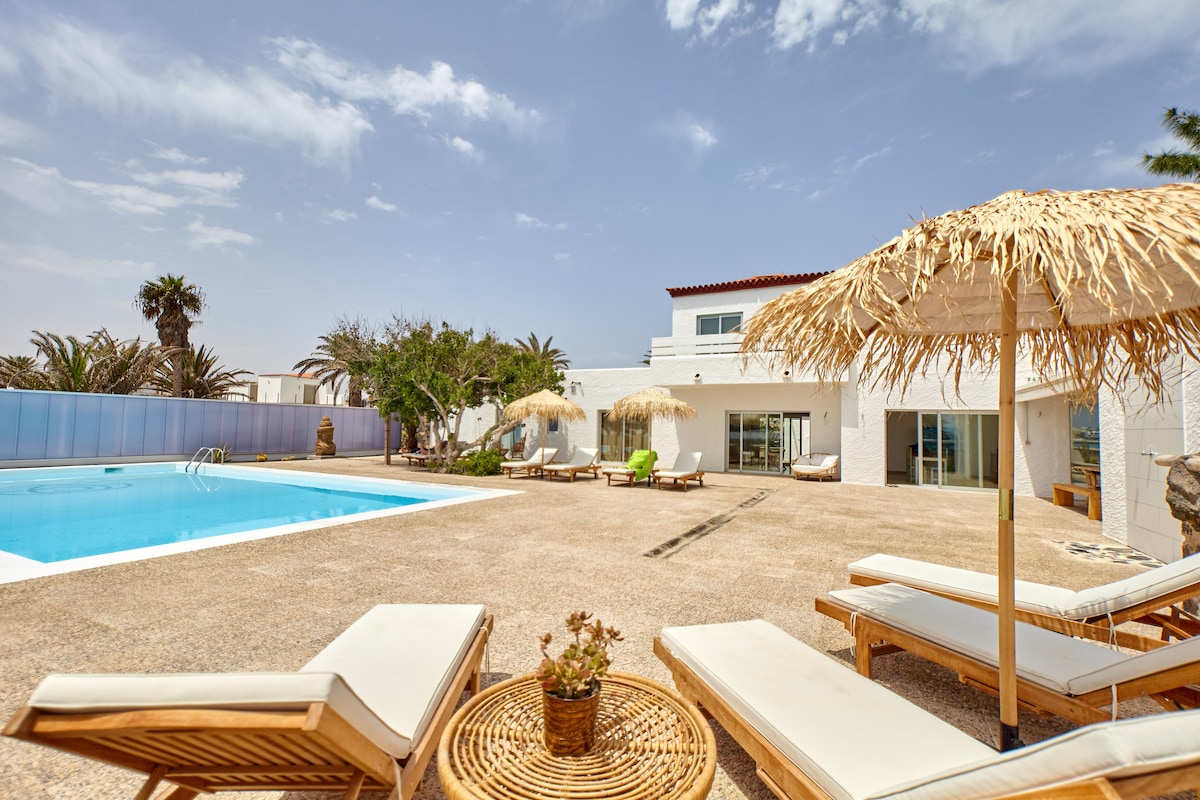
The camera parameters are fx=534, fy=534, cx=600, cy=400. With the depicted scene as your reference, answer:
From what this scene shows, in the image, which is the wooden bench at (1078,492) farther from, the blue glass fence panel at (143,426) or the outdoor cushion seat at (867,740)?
the blue glass fence panel at (143,426)

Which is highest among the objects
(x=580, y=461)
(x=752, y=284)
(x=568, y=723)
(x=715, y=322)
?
(x=752, y=284)

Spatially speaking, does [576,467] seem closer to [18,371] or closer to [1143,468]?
[1143,468]

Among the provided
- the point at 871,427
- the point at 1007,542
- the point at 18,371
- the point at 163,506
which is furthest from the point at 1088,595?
the point at 18,371

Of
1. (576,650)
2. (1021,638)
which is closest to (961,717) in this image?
(1021,638)

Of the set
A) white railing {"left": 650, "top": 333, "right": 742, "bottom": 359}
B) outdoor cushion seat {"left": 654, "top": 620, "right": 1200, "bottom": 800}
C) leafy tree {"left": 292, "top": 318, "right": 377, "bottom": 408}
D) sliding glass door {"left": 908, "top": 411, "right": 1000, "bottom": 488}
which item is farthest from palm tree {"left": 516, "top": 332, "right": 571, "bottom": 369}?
outdoor cushion seat {"left": 654, "top": 620, "right": 1200, "bottom": 800}

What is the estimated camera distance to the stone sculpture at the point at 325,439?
76.0 ft

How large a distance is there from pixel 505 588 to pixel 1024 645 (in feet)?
13.5

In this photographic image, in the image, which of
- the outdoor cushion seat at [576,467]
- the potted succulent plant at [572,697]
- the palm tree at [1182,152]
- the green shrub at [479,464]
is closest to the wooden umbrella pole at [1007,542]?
the potted succulent plant at [572,697]

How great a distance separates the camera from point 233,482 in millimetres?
15773

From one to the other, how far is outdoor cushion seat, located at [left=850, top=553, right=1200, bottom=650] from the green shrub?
14308mm

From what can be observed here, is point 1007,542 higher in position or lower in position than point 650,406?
lower

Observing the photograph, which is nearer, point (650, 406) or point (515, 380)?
point (650, 406)

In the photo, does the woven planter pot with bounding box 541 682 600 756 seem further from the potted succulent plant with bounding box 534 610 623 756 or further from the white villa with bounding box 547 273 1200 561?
the white villa with bounding box 547 273 1200 561

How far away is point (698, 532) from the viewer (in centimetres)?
845
